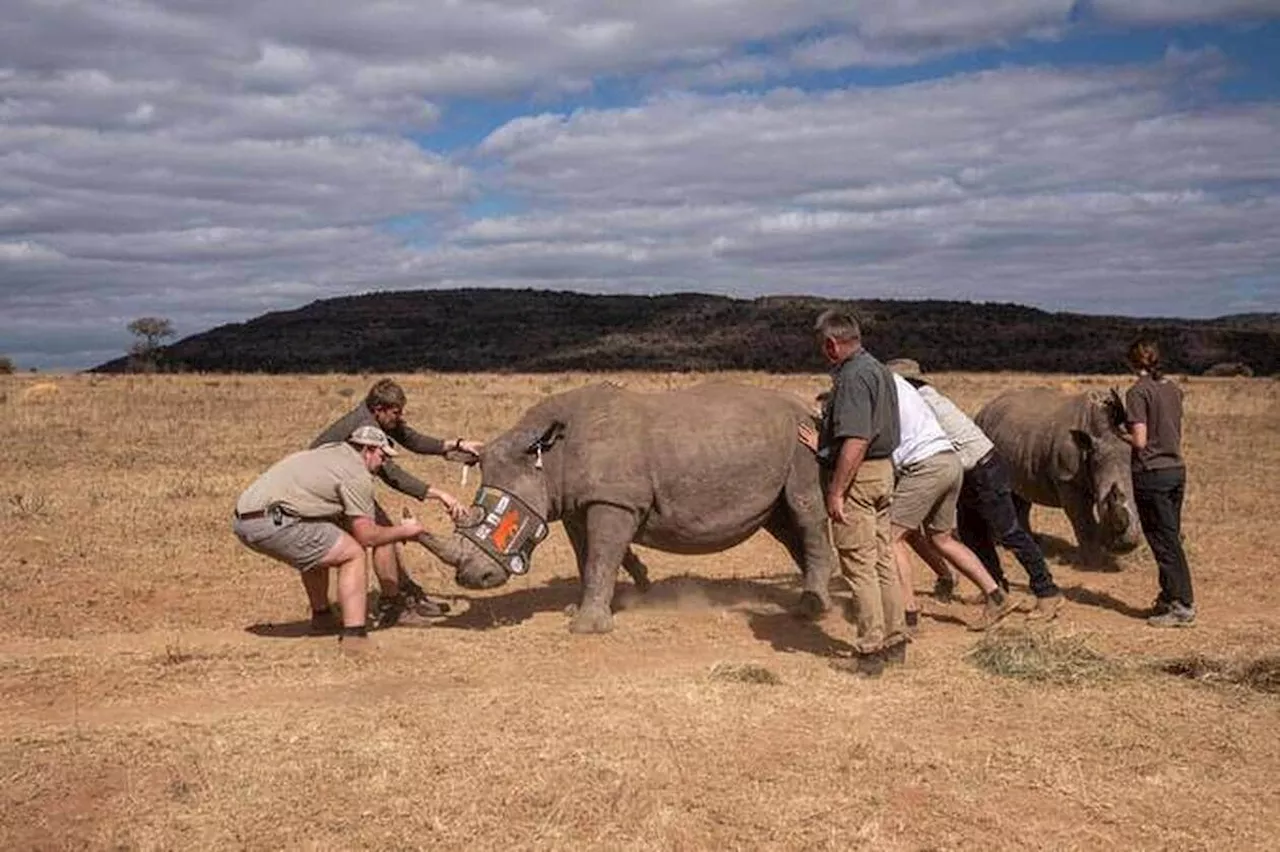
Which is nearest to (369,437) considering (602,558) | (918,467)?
(602,558)

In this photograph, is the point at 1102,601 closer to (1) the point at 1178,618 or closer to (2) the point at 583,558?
(1) the point at 1178,618

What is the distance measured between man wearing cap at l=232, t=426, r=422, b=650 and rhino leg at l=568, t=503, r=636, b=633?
1594 millimetres

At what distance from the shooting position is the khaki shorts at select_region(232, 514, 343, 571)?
856 cm

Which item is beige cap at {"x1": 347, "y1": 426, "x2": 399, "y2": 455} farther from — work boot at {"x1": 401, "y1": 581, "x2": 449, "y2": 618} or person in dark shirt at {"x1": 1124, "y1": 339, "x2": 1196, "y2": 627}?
person in dark shirt at {"x1": 1124, "y1": 339, "x2": 1196, "y2": 627}

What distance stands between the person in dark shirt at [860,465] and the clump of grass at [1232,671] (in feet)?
6.20

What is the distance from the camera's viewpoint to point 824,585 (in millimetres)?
10148

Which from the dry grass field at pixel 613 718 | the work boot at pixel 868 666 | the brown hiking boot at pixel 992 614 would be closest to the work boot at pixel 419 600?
the dry grass field at pixel 613 718

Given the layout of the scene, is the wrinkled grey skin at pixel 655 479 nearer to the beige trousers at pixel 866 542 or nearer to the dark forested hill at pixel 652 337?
the beige trousers at pixel 866 542

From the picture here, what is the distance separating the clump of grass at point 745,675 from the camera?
782 cm

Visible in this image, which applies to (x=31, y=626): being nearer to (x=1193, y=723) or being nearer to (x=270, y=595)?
(x=270, y=595)

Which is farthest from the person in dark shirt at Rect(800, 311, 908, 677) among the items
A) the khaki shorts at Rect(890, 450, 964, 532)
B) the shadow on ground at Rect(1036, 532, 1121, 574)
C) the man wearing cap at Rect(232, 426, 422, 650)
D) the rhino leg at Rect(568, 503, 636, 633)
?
the shadow on ground at Rect(1036, 532, 1121, 574)

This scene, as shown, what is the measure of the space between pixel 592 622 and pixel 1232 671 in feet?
15.0

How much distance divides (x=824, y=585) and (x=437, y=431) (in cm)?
1393

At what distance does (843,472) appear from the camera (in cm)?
770
